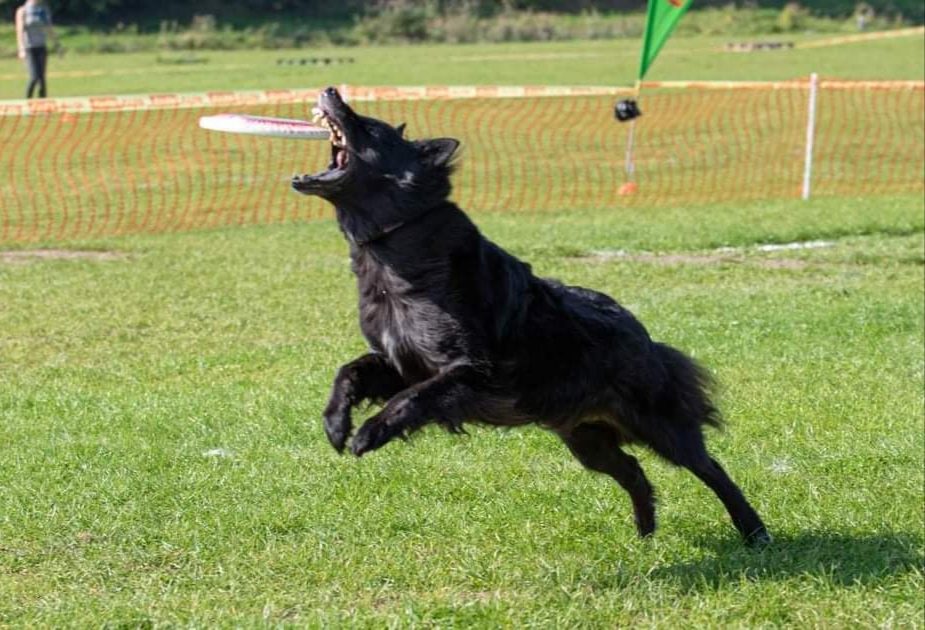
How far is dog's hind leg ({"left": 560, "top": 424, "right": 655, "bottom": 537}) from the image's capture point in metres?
5.76

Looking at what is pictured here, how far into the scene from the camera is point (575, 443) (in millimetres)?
5789

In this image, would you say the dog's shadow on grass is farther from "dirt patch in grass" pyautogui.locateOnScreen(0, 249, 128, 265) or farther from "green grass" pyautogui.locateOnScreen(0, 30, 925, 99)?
"green grass" pyautogui.locateOnScreen(0, 30, 925, 99)

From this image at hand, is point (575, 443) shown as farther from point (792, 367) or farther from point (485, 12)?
point (485, 12)

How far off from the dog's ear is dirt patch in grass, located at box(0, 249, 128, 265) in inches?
360

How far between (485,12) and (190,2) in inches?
560

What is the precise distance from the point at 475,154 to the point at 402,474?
16.1 metres

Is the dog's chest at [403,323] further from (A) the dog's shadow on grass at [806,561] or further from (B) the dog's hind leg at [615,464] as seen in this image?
(A) the dog's shadow on grass at [806,561]

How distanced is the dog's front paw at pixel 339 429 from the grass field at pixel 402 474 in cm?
51

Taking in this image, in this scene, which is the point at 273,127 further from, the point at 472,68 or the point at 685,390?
the point at 472,68

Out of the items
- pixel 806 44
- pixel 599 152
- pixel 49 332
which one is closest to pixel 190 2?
pixel 806 44

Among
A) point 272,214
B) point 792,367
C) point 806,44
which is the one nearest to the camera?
point 792,367

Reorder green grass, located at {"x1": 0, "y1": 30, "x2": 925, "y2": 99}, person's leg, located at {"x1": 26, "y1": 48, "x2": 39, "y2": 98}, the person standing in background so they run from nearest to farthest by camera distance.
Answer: the person standing in background
person's leg, located at {"x1": 26, "y1": 48, "x2": 39, "y2": 98}
green grass, located at {"x1": 0, "y1": 30, "x2": 925, "y2": 99}

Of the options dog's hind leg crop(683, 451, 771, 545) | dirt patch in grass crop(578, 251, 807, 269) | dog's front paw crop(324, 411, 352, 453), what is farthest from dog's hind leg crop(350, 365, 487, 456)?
dirt patch in grass crop(578, 251, 807, 269)

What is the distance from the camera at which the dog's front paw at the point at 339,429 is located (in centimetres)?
508
